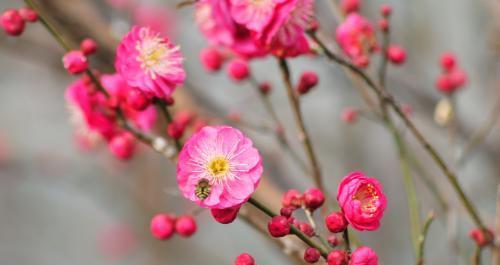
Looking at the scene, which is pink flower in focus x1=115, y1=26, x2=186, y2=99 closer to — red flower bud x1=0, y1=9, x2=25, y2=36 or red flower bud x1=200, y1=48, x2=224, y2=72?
red flower bud x1=0, y1=9, x2=25, y2=36

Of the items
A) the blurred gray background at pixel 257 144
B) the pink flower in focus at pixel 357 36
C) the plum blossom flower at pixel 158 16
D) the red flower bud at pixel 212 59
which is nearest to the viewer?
the pink flower in focus at pixel 357 36

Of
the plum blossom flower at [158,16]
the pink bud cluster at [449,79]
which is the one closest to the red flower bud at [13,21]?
the pink bud cluster at [449,79]

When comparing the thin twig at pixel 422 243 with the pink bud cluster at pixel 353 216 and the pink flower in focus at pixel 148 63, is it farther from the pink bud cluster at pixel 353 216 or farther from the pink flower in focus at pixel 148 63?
the pink flower in focus at pixel 148 63

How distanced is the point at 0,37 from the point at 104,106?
120 cm

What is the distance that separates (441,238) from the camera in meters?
3.55

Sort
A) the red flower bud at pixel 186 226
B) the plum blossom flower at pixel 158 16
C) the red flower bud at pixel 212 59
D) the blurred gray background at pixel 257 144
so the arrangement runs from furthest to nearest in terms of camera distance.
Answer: the plum blossom flower at pixel 158 16 → the blurred gray background at pixel 257 144 → the red flower bud at pixel 212 59 → the red flower bud at pixel 186 226

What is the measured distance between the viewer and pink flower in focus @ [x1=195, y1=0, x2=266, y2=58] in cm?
88

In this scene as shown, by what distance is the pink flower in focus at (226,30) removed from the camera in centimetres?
88

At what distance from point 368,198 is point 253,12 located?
0.28 m

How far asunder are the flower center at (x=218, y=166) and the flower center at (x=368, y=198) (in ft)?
0.47

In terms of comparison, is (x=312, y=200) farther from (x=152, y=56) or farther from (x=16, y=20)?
(x=16, y=20)

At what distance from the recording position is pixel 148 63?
32.1 inches

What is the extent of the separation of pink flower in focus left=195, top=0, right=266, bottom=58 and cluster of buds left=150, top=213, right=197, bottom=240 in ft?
0.82

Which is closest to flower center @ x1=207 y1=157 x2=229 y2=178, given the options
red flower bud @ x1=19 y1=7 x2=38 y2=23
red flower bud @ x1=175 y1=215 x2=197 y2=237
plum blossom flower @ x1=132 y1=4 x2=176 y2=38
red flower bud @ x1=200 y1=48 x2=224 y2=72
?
red flower bud @ x1=175 y1=215 x2=197 y2=237
